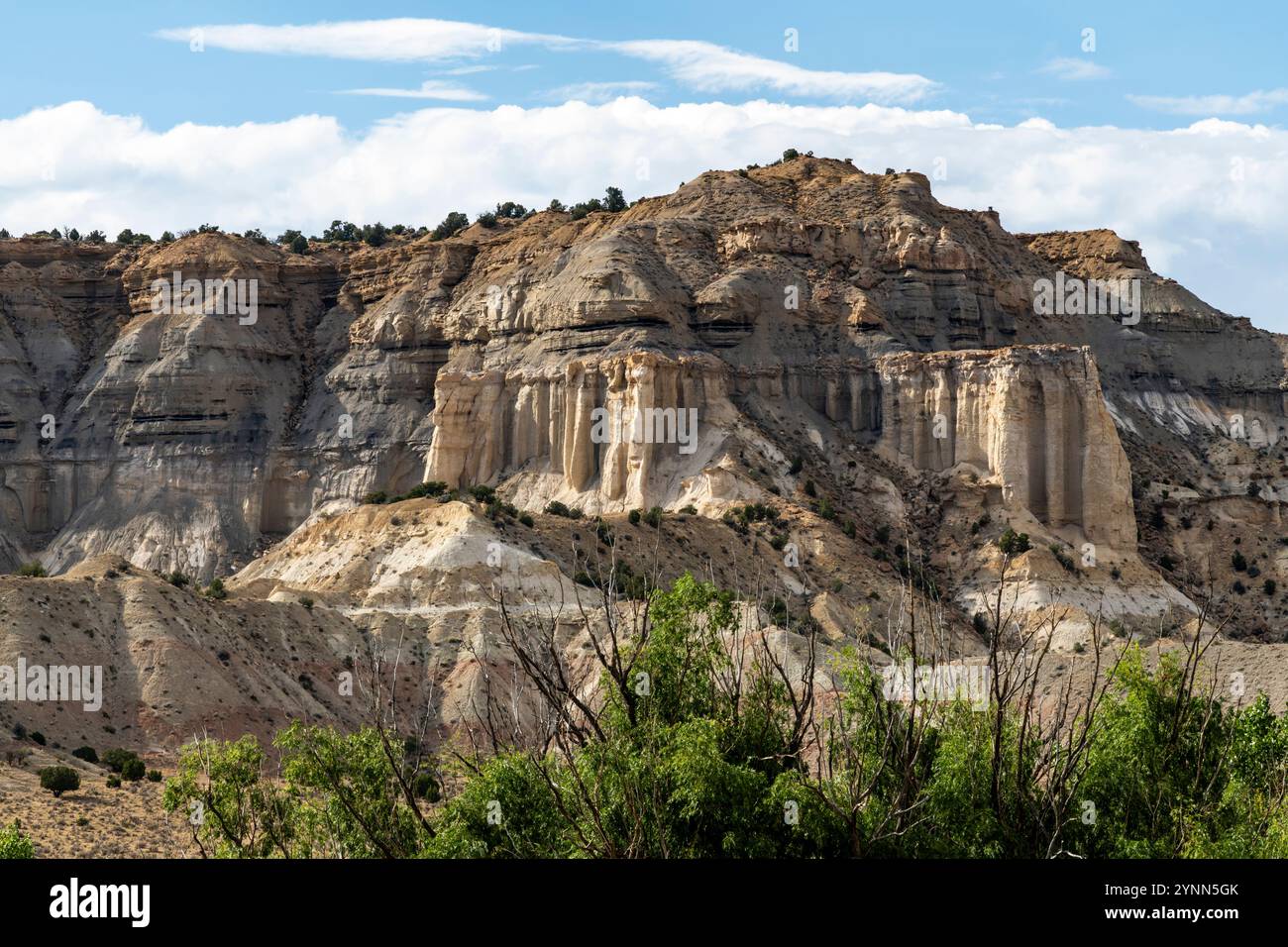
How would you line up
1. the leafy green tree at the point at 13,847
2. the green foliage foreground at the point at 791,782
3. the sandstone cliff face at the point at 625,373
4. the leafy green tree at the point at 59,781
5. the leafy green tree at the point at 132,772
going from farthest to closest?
the sandstone cliff face at the point at 625,373 < the leafy green tree at the point at 132,772 < the leafy green tree at the point at 59,781 < the leafy green tree at the point at 13,847 < the green foliage foreground at the point at 791,782

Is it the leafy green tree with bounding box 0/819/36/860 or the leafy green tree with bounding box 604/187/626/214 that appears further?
the leafy green tree with bounding box 604/187/626/214

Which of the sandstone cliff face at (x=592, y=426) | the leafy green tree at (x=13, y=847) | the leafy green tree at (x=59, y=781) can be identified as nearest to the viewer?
the leafy green tree at (x=13, y=847)

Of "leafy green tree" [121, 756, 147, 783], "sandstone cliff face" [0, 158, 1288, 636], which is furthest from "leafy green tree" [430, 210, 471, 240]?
"leafy green tree" [121, 756, 147, 783]

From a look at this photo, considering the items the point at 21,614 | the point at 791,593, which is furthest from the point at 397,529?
the point at 21,614

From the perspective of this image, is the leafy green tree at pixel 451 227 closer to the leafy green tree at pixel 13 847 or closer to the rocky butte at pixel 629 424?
the rocky butte at pixel 629 424

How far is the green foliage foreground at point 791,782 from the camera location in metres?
34.2

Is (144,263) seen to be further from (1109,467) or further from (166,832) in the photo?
(166,832)

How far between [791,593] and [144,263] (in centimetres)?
6438

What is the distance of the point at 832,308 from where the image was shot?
123000 mm

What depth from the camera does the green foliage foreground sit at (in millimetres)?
34188

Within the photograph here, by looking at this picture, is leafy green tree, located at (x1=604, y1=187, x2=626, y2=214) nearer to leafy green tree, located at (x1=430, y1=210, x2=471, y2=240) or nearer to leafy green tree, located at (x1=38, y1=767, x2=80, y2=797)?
leafy green tree, located at (x1=430, y1=210, x2=471, y2=240)

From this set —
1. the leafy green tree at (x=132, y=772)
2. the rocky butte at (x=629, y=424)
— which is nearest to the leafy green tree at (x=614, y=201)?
the rocky butte at (x=629, y=424)

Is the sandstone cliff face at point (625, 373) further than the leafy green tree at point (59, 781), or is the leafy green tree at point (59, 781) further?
the sandstone cliff face at point (625, 373)

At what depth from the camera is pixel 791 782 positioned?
33.8 m
